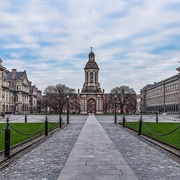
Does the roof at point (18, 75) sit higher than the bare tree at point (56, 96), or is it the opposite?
the roof at point (18, 75)

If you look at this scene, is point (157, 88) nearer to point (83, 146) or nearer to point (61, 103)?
point (61, 103)

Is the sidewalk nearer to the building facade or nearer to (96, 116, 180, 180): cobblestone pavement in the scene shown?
(96, 116, 180, 180): cobblestone pavement

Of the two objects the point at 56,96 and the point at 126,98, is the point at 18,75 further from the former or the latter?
the point at 126,98

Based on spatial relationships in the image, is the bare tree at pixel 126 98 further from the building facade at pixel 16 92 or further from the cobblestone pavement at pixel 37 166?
the cobblestone pavement at pixel 37 166

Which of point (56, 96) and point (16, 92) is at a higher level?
point (16, 92)

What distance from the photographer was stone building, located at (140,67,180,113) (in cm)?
9350

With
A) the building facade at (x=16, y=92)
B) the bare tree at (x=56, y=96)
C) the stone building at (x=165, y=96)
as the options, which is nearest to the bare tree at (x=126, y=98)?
the stone building at (x=165, y=96)

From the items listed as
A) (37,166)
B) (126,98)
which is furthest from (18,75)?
(37,166)

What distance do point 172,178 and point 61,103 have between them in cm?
8154

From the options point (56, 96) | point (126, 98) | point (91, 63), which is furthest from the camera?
point (126, 98)

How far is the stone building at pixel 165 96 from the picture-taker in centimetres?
9350

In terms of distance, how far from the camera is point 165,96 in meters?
108

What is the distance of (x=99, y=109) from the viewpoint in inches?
3322

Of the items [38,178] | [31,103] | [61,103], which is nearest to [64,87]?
[61,103]
